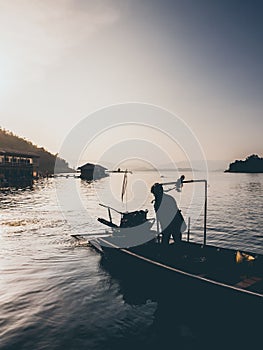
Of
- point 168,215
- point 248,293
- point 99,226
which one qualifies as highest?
point 168,215


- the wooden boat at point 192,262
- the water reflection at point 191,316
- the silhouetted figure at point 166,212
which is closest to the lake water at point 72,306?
the water reflection at point 191,316

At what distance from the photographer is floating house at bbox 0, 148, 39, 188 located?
88.3m

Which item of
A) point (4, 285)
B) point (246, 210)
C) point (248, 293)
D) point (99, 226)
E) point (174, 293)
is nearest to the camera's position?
point (248, 293)

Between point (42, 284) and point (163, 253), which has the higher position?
point (163, 253)

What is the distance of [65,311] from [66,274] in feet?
15.4

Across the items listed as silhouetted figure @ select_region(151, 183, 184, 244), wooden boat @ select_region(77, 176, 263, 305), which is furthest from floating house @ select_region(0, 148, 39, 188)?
silhouetted figure @ select_region(151, 183, 184, 244)

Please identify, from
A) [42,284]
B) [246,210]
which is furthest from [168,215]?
[246,210]

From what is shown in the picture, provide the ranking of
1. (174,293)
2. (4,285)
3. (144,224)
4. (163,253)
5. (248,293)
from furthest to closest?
(144,224) < (163,253) < (4,285) < (174,293) < (248,293)

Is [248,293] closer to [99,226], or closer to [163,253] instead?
[163,253]

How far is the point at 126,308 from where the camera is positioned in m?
12.4

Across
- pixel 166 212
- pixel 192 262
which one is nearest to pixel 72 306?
pixel 192 262

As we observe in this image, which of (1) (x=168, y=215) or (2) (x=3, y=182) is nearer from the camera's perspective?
(1) (x=168, y=215)

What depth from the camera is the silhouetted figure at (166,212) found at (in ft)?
51.4

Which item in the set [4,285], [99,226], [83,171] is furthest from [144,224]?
[83,171]
